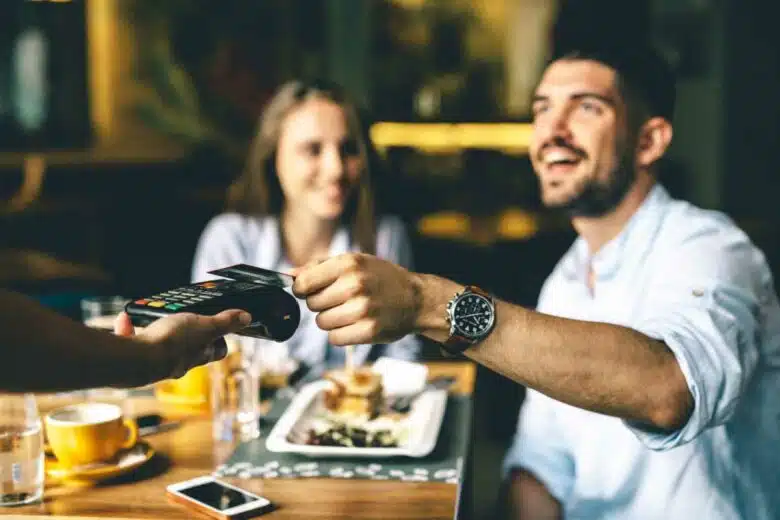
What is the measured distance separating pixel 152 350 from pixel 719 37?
5642 millimetres

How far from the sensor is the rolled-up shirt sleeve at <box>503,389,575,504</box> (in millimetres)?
1851

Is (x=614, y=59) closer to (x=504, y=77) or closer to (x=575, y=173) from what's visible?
(x=575, y=173)

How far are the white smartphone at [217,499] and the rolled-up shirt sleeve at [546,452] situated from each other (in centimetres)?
73

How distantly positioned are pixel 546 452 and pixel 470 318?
2.51 ft

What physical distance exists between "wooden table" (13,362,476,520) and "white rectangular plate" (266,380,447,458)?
0.26 feet

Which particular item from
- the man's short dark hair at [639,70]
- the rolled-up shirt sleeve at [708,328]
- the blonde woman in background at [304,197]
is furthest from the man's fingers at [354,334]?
the blonde woman in background at [304,197]

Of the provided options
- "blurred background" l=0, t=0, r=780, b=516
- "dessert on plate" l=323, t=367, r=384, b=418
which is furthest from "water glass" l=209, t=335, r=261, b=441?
"blurred background" l=0, t=0, r=780, b=516

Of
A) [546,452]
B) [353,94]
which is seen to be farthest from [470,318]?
[353,94]

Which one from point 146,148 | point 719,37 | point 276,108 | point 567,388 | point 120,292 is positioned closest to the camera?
point 567,388

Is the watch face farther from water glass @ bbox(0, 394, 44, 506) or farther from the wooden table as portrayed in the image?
water glass @ bbox(0, 394, 44, 506)

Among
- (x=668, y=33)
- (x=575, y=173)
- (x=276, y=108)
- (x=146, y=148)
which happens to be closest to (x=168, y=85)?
(x=146, y=148)

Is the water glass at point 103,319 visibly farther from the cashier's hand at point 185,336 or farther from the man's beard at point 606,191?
the man's beard at point 606,191

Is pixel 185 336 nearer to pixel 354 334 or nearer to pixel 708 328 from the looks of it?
pixel 354 334

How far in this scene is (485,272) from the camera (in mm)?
4652
